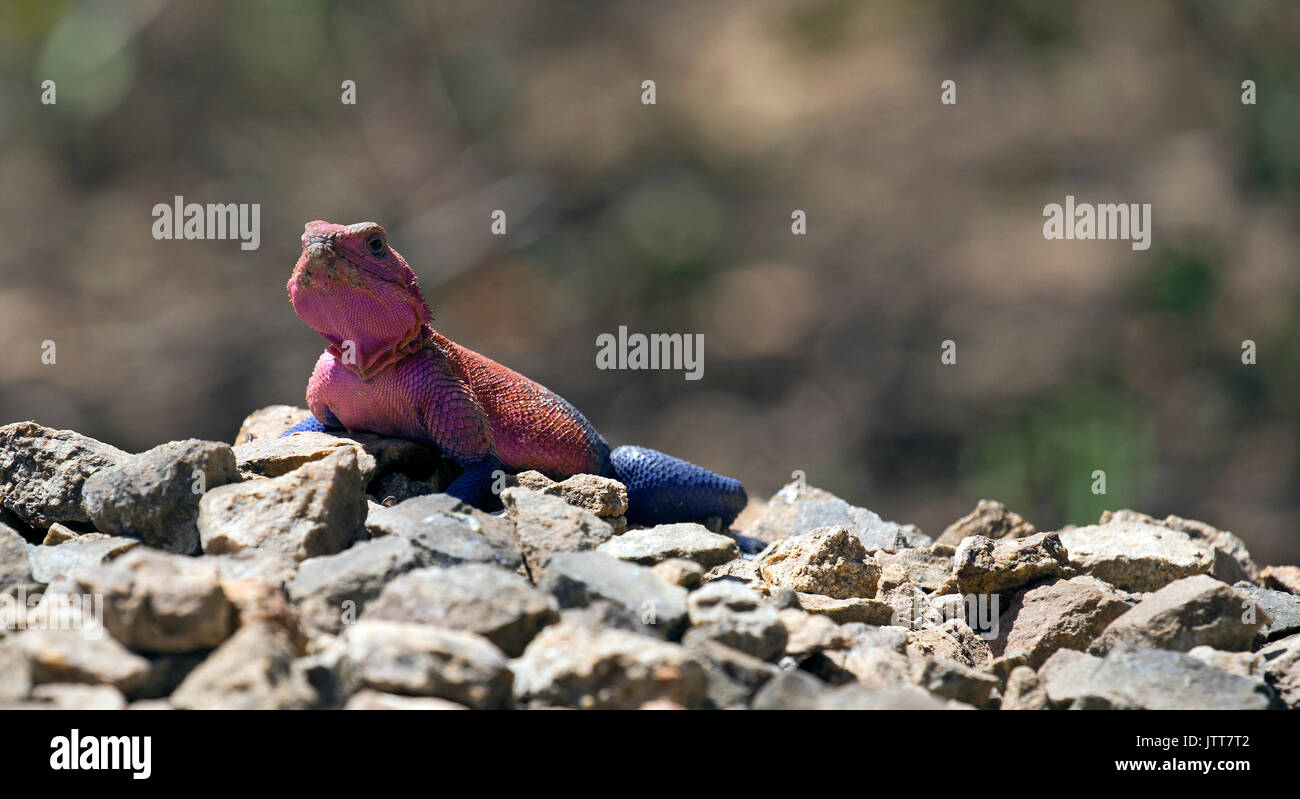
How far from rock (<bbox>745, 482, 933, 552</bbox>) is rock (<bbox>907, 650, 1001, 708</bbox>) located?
73.6 inches

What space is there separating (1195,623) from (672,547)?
1.72 metres

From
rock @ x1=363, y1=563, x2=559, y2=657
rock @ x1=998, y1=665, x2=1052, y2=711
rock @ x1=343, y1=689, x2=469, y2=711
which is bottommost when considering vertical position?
rock @ x1=998, y1=665, x2=1052, y2=711

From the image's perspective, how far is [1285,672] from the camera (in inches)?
149

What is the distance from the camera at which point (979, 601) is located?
466 centimetres

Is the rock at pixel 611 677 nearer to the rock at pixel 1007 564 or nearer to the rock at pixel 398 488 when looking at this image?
the rock at pixel 1007 564

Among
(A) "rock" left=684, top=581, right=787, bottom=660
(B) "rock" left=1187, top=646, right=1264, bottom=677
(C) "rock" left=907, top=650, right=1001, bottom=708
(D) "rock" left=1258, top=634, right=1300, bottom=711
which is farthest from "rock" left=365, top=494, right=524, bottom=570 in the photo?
(D) "rock" left=1258, top=634, right=1300, bottom=711

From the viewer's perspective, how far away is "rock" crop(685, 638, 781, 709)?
10.3 feet

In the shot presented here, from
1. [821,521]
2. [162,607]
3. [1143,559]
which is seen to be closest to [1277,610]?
[1143,559]

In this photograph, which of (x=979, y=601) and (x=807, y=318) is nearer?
(x=979, y=601)

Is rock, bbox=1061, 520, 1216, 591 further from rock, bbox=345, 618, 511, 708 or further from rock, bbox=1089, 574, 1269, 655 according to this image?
rock, bbox=345, 618, 511, 708

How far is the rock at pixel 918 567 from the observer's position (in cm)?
489
